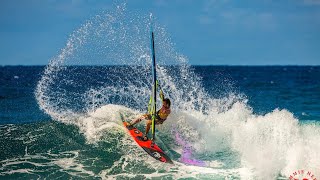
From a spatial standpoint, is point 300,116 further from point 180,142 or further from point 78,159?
point 78,159

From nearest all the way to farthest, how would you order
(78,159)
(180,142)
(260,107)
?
(78,159) < (180,142) < (260,107)

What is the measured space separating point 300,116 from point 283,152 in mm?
11411

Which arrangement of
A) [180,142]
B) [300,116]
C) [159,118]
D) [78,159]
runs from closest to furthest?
[78,159]
[159,118]
[180,142]
[300,116]

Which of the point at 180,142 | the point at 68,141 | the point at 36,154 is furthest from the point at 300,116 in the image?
the point at 36,154

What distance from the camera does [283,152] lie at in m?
10.9

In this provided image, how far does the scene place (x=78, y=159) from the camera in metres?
11.3

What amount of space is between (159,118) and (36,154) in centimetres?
417

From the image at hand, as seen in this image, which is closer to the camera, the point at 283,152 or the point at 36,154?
the point at 283,152

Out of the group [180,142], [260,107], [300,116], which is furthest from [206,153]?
[260,107]

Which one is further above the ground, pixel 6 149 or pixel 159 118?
pixel 159 118

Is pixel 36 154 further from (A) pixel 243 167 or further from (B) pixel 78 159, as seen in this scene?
(A) pixel 243 167

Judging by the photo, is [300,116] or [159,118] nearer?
[159,118]

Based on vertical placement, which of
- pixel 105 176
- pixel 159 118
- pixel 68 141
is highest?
pixel 159 118

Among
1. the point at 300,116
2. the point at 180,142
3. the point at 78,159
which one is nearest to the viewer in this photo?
the point at 78,159
